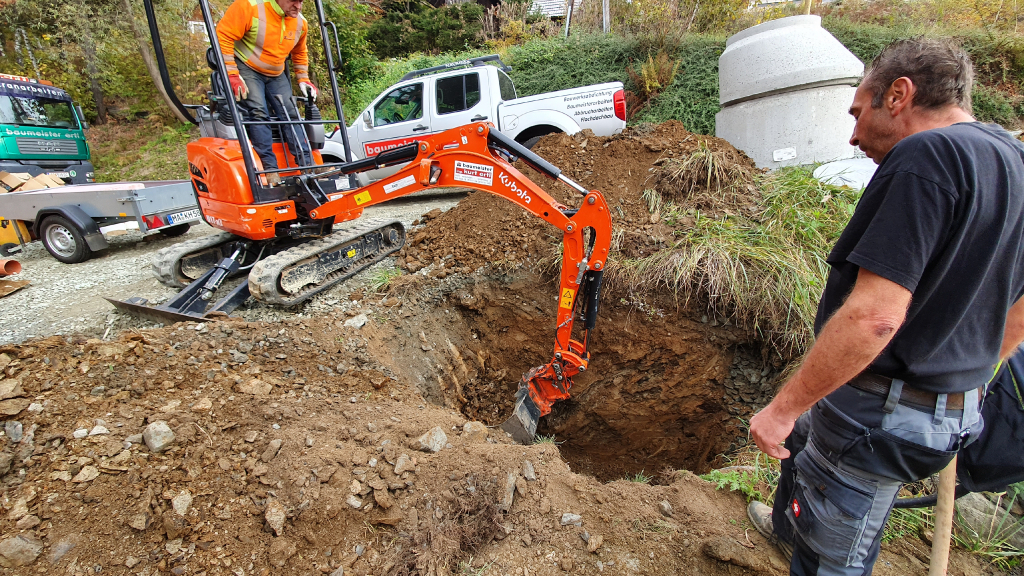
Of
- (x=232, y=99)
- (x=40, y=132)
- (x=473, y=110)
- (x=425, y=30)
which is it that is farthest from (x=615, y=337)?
(x=425, y=30)

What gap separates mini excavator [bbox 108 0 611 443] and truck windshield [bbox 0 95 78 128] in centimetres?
778

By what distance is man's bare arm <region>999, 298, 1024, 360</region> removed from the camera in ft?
5.13

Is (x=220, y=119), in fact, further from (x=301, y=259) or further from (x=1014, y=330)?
(x=1014, y=330)

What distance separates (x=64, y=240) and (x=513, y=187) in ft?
24.2

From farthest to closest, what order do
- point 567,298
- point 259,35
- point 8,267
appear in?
point 8,267 → point 259,35 → point 567,298

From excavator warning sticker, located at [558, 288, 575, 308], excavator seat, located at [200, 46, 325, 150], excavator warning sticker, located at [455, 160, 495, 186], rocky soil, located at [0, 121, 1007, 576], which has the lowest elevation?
rocky soil, located at [0, 121, 1007, 576]

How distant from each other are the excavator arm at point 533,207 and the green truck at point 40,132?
30.7 feet

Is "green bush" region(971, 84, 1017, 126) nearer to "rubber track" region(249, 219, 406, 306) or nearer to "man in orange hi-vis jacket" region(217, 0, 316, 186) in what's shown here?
"rubber track" region(249, 219, 406, 306)

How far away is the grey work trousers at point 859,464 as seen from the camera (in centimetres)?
137

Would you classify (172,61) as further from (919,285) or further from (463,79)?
(919,285)

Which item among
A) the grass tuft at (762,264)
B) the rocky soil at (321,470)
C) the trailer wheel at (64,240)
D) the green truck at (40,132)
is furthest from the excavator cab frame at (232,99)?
the green truck at (40,132)

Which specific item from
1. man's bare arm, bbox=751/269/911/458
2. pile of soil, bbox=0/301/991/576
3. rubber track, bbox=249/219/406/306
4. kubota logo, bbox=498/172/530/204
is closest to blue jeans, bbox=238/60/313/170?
rubber track, bbox=249/219/406/306

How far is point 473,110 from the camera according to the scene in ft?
26.0

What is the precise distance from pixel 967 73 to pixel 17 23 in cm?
2058
